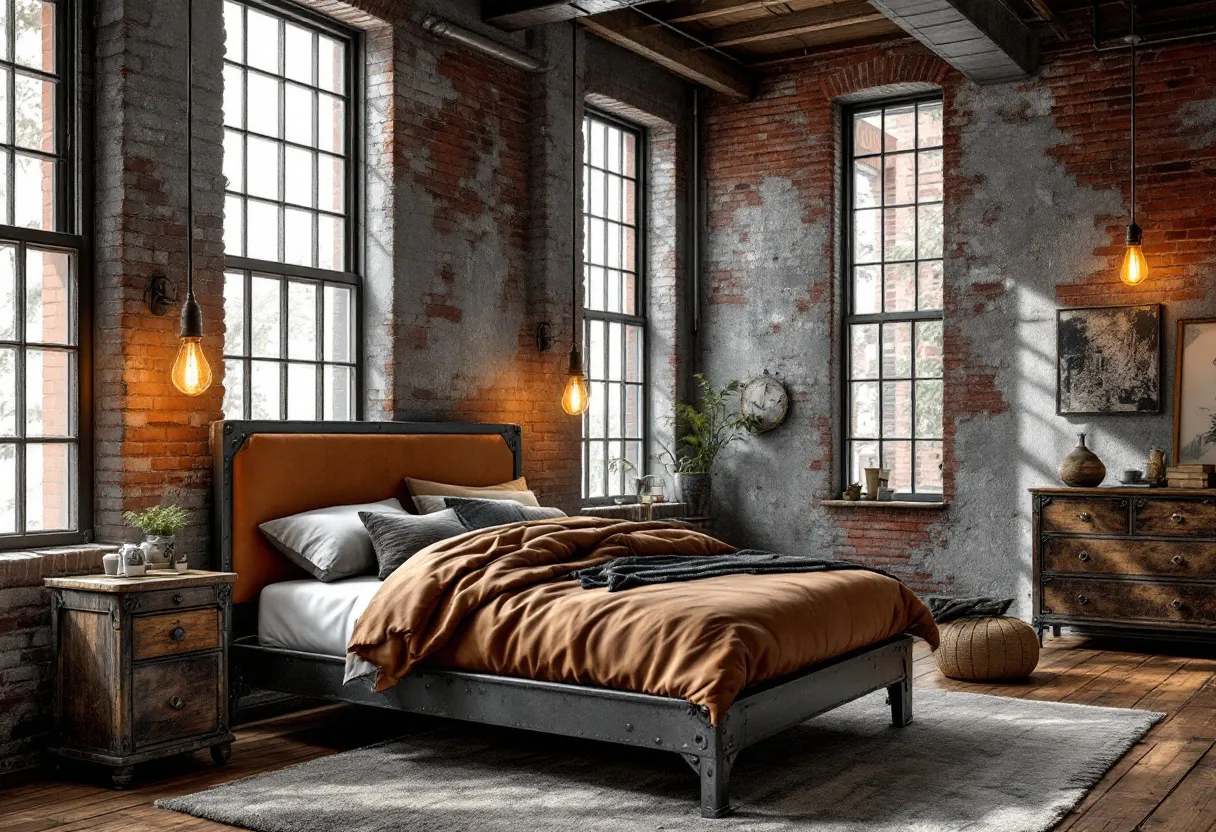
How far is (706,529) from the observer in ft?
31.2

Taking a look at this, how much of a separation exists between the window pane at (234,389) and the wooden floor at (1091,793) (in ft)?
4.99

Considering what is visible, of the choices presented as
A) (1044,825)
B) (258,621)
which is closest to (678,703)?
(1044,825)

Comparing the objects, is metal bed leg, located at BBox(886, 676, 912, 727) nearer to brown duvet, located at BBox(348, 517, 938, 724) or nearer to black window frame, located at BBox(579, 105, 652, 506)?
brown duvet, located at BBox(348, 517, 938, 724)

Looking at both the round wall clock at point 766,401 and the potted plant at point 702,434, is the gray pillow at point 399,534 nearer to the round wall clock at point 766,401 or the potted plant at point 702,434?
the potted plant at point 702,434

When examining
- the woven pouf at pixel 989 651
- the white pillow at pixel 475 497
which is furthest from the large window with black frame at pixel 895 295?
the white pillow at pixel 475 497

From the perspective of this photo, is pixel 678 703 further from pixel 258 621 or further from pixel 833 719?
pixel 258 621

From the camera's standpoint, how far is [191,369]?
5285mm

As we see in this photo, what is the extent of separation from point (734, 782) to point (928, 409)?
4.99m

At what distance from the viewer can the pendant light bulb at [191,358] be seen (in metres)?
5.23

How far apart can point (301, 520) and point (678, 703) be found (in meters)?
2.31

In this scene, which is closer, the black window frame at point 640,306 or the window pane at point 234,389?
the window pane at point 234,389

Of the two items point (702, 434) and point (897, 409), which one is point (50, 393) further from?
point (897, 409)

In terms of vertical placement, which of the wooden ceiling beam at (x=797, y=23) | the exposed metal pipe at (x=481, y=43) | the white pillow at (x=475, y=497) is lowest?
the white pillow at (x=475, y=497)

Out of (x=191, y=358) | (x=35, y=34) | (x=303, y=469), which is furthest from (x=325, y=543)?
(x=35, y=34)
